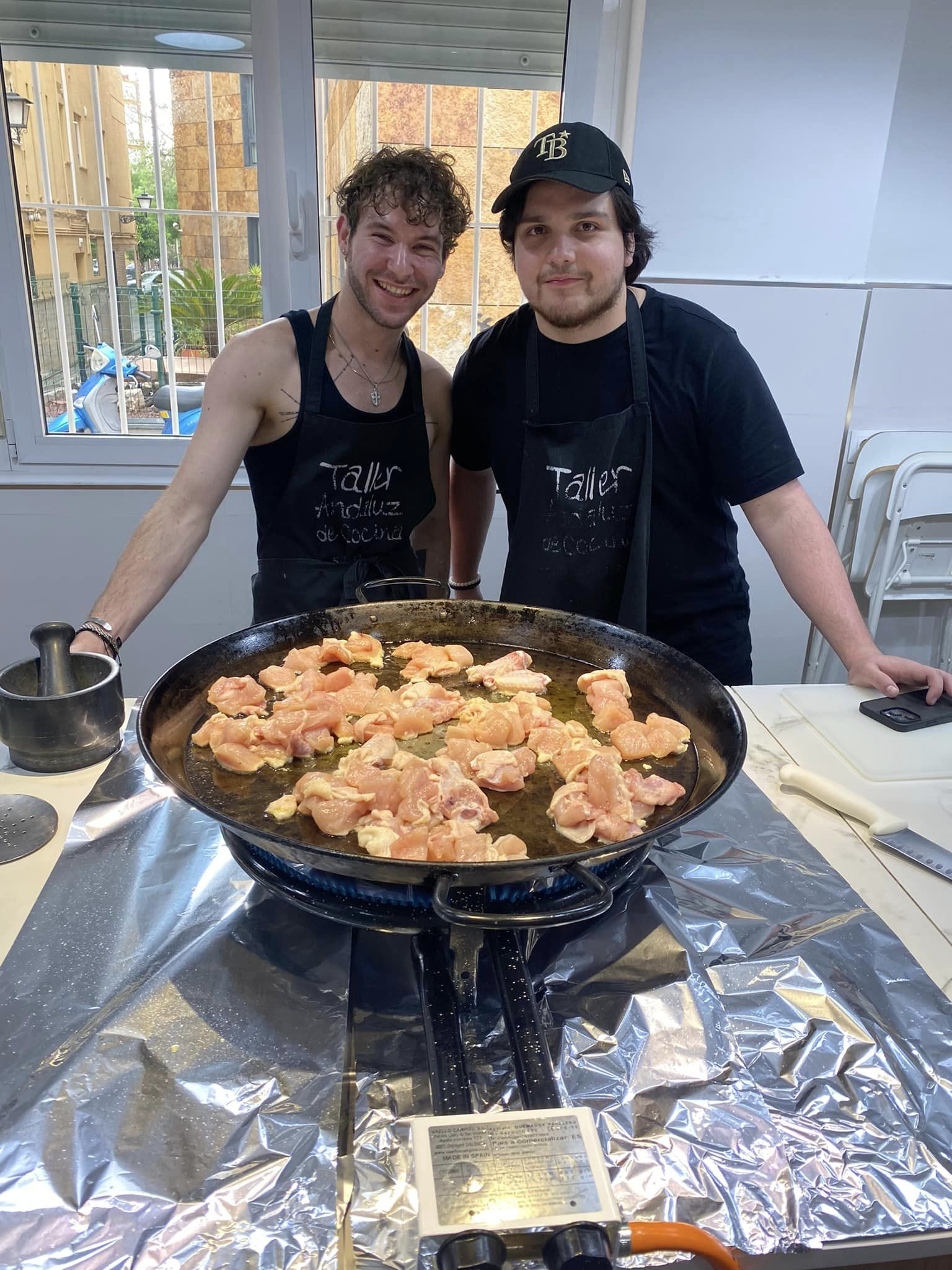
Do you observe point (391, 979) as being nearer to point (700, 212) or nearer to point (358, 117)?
point (700, 212)

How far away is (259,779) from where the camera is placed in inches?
54.9

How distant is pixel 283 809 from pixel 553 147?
1.61 m

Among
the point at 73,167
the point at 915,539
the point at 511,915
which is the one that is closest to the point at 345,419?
the point at 511,915

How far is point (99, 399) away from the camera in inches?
147

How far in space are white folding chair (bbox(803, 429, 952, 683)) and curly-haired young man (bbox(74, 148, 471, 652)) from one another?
1.91m

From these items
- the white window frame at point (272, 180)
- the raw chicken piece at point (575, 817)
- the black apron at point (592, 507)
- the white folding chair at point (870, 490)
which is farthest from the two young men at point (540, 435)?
the white folding chair at point (870, 490)

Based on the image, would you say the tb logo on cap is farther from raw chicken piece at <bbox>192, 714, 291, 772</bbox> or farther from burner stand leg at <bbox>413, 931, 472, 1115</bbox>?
burner stand leg at <bbox>413, 931, 472, 1115</bbox>

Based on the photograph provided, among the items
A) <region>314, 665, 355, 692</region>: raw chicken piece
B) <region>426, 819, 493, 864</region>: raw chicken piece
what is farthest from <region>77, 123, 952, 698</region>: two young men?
<region>426, 819, 493, 864</region>: raw chicken piece

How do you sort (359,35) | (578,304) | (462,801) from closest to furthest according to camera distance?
(462,801)
(578,304)
(359,35)

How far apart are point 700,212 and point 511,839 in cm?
278

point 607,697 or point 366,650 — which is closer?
point 607,697

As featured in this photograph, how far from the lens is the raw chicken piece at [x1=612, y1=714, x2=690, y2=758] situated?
1.47m

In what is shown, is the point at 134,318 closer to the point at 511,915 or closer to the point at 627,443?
the point at 627,443

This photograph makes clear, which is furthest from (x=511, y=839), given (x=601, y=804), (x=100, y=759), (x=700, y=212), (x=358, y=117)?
(x=358, y=117)
